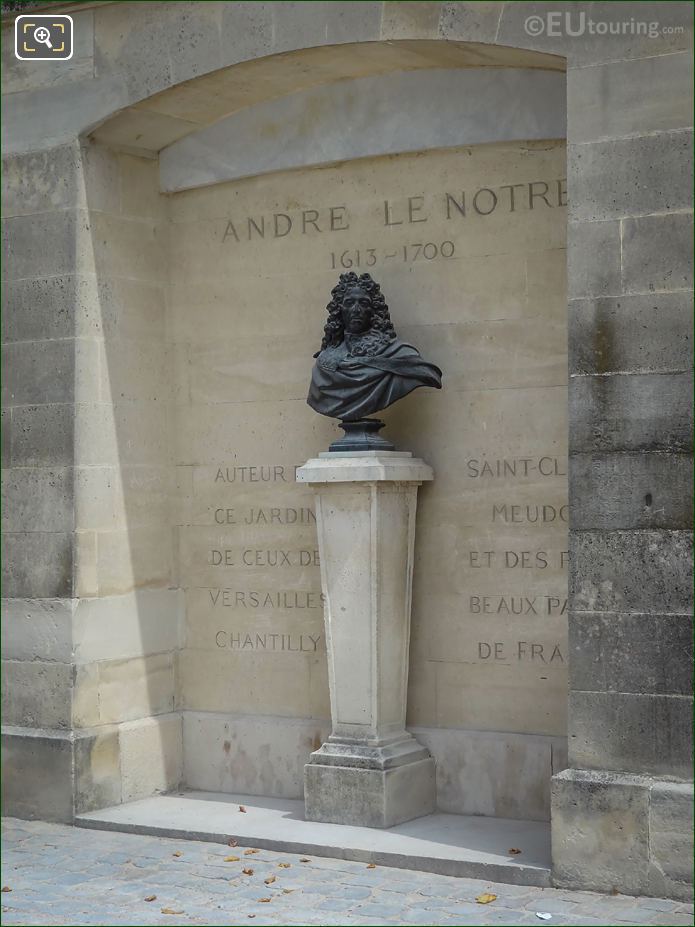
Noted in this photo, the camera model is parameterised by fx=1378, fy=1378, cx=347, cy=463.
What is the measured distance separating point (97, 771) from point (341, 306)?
10.5 ft

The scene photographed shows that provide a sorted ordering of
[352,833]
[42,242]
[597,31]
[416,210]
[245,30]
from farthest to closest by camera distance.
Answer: [42,242] < [416,210] < [245,30] < [352,833] < [597,31]

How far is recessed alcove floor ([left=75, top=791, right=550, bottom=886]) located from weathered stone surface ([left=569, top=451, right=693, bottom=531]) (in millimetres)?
1751

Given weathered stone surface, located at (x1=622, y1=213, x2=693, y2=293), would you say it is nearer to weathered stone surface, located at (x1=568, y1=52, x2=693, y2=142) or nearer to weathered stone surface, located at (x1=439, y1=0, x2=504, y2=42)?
weathered stone surface, located at (x1=568, y1=52, x2=693, y2=142)

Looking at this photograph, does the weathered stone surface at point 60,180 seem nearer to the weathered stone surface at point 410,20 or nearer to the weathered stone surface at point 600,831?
the weathered stone surface at point 410,20

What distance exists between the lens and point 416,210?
325 inches

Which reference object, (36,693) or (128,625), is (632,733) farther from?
(36,693)

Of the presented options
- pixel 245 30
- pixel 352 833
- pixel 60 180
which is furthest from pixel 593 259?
pixel 60 180

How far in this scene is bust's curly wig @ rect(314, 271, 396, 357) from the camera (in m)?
7.89

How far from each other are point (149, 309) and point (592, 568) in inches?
150

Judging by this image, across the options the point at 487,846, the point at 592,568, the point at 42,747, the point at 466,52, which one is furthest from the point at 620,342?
the point at 42,747

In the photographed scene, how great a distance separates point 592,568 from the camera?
658cm

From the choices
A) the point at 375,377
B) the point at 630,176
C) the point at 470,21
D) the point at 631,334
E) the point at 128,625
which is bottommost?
the point at 128,625

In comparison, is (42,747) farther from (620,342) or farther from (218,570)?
(620,342)

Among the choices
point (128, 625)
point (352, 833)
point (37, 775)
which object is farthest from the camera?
point (128, 625)
